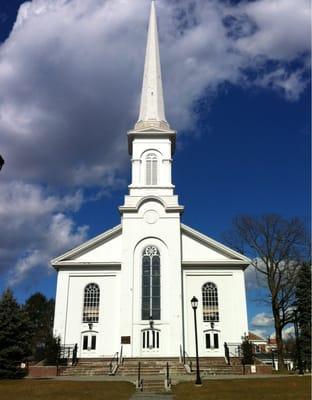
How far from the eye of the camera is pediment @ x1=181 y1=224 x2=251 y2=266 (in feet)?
108

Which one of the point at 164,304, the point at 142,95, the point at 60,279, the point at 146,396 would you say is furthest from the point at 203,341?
the point at 142,95

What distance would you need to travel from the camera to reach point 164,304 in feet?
103

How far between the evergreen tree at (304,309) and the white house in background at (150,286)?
4.41m

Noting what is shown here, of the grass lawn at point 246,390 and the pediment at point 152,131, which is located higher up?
the pediment at point 152,131

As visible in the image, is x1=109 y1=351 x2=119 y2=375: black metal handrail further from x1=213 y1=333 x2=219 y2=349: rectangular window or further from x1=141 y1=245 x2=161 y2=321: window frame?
x1=213 y1=333 x2=219 y2=349: rectangular window

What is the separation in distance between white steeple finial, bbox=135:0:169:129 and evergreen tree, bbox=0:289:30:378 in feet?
66.9

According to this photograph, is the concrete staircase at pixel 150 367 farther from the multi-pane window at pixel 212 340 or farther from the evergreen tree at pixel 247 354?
the evergreen tree at pixel 247 354

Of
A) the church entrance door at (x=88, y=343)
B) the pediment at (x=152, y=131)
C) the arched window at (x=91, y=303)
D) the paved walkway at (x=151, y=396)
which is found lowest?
the paved walkway at (x=151, y=396)

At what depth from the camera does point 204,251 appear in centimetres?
3384

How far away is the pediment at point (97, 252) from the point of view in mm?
32938

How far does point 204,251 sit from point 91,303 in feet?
32.6

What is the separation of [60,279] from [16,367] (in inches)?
406

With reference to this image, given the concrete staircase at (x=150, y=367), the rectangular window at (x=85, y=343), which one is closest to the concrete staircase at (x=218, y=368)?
the concrete staircase at (x=150, y=367)

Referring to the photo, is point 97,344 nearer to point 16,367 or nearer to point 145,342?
point 145,342
